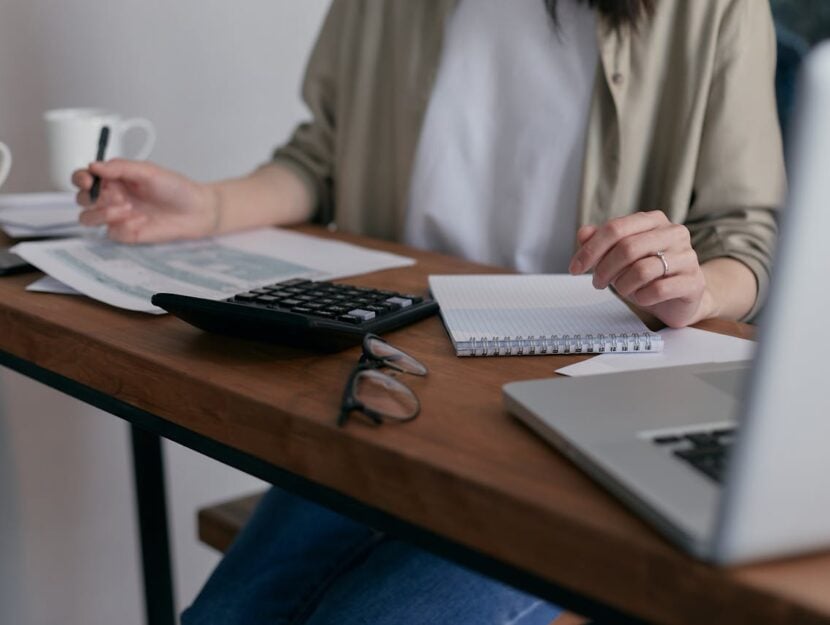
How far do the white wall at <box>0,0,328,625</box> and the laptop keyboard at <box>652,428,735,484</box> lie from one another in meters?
1.12

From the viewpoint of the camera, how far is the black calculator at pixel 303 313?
639mm

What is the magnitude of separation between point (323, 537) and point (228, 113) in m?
0.92

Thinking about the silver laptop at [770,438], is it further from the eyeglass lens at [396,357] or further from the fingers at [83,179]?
the fingers at [83,179]

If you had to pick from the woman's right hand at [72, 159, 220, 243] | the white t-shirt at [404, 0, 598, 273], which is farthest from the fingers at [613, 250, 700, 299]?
the woman's right hand at [72, 159, 220, 243]

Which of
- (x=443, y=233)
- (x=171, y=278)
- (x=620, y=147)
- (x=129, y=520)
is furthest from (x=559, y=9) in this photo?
(x=129, y=520)

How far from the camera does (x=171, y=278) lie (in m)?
0.85

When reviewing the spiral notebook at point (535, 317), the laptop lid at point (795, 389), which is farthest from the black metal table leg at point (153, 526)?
the laptop lid at point (795, 389)

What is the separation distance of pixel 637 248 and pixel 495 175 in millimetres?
487

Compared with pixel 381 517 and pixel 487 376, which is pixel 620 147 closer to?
pixel 487 376

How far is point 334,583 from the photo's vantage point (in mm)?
840

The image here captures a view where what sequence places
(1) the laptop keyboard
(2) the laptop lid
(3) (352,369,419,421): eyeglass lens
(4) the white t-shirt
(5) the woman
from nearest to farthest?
(2) the laptop lid → (1) the laptop keyboard → (3) (352,369,419,421): eyeglass lens → (5) the woman → (4) the white t-shirt

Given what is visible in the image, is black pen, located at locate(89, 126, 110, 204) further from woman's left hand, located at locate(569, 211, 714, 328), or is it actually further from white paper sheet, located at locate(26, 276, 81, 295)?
woman's left hand, located at locate(569, 211, 714, 328)

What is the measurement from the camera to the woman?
772mm

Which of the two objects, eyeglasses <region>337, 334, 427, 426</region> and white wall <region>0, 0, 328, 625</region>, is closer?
eyeglasses <region>337, 334, 427, 426</region>
